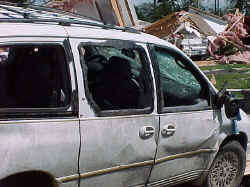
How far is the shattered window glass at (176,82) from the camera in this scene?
4.53m

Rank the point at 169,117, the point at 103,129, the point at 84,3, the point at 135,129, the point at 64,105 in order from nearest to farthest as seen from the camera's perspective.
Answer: the point at 64,105 < the point at 103,129 < the point at 135,129 < the point at 169,117 < the point at 84,3

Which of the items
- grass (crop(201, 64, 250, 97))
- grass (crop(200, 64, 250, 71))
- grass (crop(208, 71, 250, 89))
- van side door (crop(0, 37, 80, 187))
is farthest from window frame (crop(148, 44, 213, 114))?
grass (crop(200, 64, 250, 71))

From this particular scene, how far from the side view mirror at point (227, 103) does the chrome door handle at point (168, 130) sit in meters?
0.81

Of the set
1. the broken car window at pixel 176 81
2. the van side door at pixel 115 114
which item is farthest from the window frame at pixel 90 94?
the broken car window at pixel 176 81

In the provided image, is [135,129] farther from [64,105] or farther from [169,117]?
[64,105]

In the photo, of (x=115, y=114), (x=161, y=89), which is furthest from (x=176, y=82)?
(x=115, y=114)

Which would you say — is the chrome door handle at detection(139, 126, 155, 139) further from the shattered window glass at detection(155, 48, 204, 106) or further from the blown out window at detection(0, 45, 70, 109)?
the blown out window at detection(0, 45, 70, 109)

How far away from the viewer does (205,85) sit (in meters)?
4.91

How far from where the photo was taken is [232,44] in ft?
78.4

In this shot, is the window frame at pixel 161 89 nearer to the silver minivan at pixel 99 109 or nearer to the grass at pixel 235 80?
the silver minivan at pixel 99 109

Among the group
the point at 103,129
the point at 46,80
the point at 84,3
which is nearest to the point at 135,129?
the point at 103,129

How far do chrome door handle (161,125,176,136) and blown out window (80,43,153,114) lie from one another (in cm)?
26

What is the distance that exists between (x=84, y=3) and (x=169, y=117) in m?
7.28

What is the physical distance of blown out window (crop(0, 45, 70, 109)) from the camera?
11.0ft
